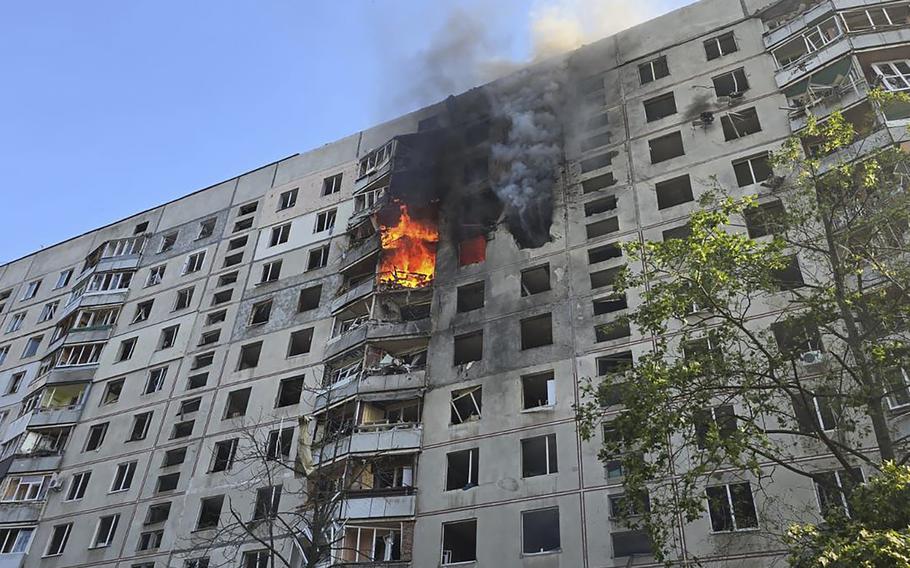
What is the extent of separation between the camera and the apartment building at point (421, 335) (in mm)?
28703

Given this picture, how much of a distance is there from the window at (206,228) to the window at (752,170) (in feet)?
107

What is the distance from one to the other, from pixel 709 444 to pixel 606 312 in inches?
602

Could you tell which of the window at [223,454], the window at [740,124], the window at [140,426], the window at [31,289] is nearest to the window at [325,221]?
the window at [223,454]

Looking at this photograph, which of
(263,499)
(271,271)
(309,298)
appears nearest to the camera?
(263,499)

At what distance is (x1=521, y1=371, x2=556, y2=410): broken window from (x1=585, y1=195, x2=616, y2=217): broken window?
8.37 meters

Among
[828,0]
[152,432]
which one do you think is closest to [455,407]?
[152,432]

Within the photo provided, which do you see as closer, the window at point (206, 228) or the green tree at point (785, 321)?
the green tree at point (785, 321)

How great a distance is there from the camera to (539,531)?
26.7 m

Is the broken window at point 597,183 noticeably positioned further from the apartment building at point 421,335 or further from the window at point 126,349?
the window at point 126,349

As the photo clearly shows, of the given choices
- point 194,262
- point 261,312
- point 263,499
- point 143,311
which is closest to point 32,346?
point 143,311

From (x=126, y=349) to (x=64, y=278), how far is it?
1384 cm

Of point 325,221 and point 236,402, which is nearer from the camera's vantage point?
point 236,402

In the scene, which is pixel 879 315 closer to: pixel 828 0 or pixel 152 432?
pixel 828 0

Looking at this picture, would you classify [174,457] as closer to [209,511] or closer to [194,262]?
[209,511]
